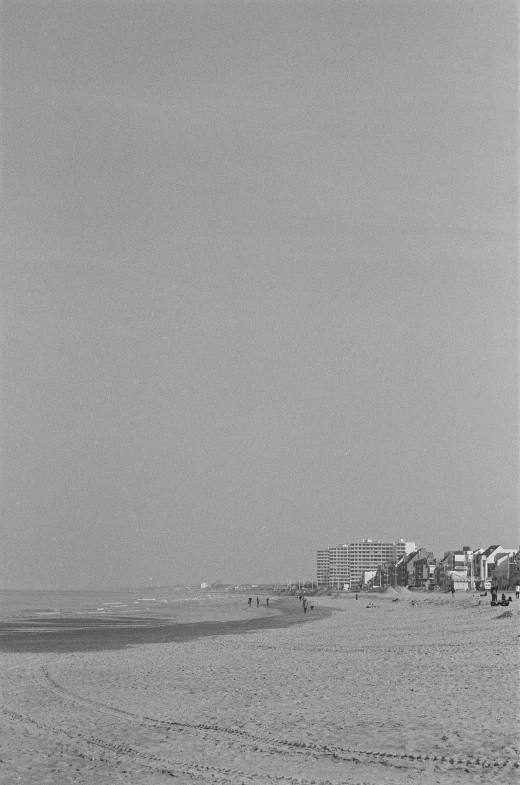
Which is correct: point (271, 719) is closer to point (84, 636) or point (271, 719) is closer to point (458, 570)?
point (84, 636)

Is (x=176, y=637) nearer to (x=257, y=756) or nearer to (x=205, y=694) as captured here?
(x=205, y=694)

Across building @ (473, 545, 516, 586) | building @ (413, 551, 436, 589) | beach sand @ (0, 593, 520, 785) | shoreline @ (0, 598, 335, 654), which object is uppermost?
beach sand @ (0, 593, 520, 785)

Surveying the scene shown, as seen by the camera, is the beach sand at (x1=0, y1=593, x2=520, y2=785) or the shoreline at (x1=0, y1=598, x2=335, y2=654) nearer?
the beach sand at (x1=0, y1=593, x2=520, y2=785)

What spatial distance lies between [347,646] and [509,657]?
812 cm

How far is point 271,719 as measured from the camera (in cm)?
1403

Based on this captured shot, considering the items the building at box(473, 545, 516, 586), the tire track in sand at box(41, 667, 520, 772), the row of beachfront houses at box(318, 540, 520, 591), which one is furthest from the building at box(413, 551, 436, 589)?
the tire track in sand at box(41, 667, 520, 772)

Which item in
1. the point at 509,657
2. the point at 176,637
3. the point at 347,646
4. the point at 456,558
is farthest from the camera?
the point at 456,558

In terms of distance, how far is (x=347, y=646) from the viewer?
1094 inches

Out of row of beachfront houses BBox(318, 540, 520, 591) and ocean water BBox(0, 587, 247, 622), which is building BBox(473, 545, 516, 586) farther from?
ocean water BBox(0, 587, 247, 622)

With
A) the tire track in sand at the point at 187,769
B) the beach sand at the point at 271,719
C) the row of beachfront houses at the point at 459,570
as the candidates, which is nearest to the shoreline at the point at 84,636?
the beach sand at the point at 271,719

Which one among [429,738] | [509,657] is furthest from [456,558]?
[429,738]

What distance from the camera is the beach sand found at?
10773 millimetres

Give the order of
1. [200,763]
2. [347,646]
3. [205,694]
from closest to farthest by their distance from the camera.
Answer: [200,763] < [205,694] < [347,646]

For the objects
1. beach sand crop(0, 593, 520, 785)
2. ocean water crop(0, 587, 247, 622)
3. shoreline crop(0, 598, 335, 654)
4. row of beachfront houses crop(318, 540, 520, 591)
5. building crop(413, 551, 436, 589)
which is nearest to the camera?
beach sand crop(0, 593, 520, 785)
